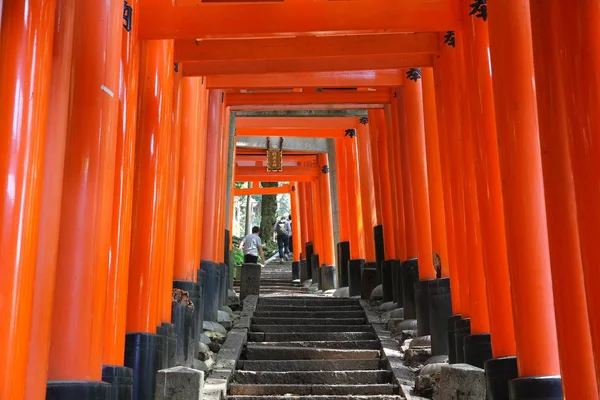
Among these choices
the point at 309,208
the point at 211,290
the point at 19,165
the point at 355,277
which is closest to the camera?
the point at 19,165

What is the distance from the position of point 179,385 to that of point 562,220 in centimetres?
327

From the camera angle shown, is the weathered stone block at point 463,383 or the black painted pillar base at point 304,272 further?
the black painted pillar base at point 304,272

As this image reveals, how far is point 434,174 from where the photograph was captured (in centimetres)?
833

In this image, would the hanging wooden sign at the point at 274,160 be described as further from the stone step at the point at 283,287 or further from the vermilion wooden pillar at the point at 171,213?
the vermilion wooden pillar at the point at 171,213

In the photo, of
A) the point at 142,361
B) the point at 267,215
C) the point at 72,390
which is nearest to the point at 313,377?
the point at 142,361

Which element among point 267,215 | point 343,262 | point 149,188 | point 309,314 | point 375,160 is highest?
point 267,215

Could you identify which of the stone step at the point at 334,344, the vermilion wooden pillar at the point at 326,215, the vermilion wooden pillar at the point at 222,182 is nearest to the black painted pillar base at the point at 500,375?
the stone step at the point at 334,344

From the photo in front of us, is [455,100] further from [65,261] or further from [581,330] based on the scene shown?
[65,261]

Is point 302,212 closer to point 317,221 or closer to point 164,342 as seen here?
point 317,221

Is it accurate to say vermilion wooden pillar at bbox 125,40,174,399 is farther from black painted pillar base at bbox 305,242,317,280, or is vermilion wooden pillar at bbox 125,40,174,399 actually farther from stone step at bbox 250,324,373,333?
black painted pillar base at bbox 305,242,317,280

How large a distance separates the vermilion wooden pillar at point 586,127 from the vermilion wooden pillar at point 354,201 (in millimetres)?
10135

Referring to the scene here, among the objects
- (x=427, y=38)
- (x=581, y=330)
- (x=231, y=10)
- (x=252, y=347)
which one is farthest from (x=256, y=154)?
(x=581, y=330)

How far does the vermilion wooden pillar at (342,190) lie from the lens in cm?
1527

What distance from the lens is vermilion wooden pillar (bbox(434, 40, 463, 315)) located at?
284 inches
